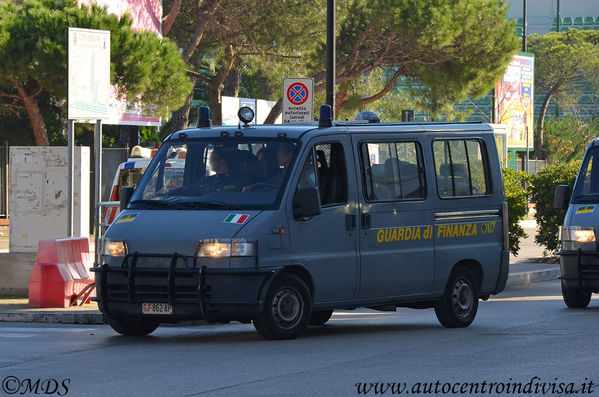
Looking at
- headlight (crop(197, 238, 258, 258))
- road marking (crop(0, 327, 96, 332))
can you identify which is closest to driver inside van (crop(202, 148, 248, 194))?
headlight (crop(197, 238, 258, 258))

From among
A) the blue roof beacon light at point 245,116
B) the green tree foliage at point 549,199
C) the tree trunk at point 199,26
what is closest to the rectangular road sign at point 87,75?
the blue roof beacon light at point 245,116

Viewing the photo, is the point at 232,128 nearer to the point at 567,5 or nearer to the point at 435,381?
the point at 435,381

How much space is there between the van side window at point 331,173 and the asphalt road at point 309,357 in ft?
4.52

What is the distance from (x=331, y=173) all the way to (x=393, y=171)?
2.91 ft

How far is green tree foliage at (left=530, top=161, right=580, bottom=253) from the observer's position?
81.5ft

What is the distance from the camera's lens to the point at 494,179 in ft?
47.6

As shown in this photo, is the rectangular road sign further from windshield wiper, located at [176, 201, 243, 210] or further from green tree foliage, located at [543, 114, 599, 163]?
green tree foliage, located at [543, 114, 599, 163]

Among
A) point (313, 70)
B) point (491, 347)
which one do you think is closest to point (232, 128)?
point (491, 347)

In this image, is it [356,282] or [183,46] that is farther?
[183,46]

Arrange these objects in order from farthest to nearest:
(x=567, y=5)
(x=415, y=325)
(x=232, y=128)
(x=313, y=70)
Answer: (x=567, y=5)
(x=313, y=70)
(x=415, y=325)
(x=232, y=128)

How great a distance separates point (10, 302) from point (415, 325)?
5854 millimetres

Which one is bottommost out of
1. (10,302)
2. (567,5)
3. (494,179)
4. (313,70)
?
(10,302)

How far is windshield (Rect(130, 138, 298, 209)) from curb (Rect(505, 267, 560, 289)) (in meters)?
9.13

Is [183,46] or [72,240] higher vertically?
[183,46]
